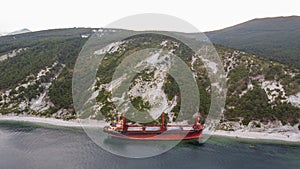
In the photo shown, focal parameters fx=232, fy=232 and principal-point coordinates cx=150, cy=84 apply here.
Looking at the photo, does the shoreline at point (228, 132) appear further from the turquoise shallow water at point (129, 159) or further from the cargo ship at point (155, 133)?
the cargo ship at point (155, 133)

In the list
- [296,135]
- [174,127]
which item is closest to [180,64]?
[174,127]

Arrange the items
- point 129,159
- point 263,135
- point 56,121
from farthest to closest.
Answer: point 56,121 → point 263,135 → point 129,159

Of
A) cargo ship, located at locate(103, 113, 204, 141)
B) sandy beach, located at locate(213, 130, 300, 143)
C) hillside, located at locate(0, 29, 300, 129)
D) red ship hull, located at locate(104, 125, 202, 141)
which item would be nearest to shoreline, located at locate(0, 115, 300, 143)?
sandy beach, located at locate(213, 130, 300, 143)

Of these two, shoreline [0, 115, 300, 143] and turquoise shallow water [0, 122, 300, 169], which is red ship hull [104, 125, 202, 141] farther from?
shoreline [0, 115, 300, 143]

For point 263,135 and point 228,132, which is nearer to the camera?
point 263,135

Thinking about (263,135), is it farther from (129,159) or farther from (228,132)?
(129,159)

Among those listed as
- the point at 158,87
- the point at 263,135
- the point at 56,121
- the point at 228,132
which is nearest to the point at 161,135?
the point at 228,132

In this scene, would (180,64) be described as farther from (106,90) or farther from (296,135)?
(296,135)

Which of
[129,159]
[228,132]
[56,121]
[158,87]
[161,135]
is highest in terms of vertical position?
[158,87]

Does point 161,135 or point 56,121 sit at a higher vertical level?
point 56,121
